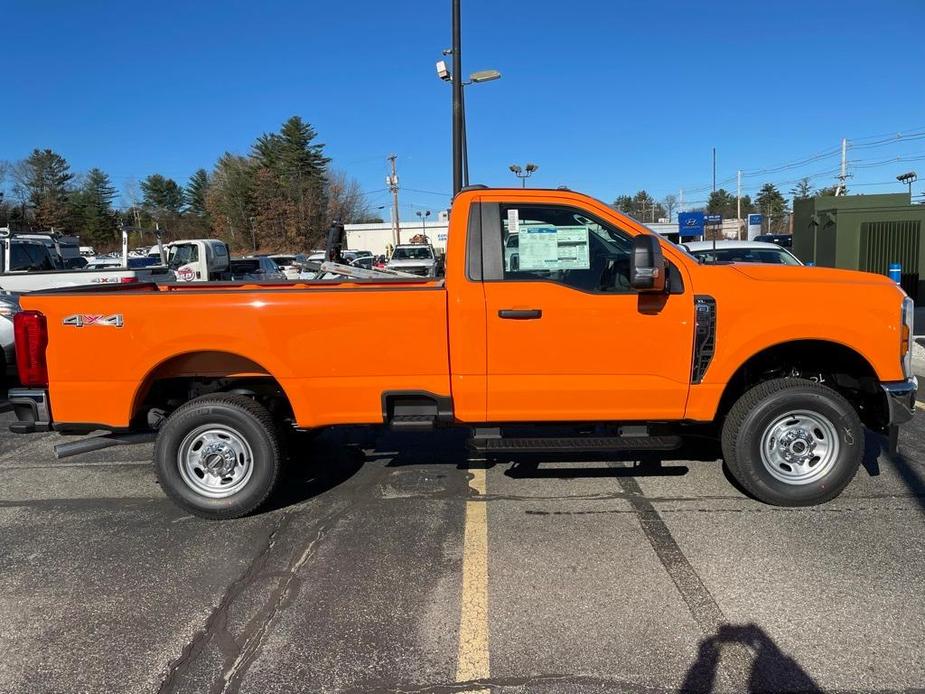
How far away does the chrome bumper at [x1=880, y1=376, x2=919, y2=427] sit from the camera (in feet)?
14.5

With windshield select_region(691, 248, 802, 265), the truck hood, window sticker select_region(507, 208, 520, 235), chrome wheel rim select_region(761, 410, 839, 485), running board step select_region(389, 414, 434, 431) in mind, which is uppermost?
window sticker select_region(507, 208, 520, 235)

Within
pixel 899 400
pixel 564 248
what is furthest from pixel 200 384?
pixel 899 400

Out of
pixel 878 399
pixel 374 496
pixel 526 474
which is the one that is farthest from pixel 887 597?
pixel 374 496

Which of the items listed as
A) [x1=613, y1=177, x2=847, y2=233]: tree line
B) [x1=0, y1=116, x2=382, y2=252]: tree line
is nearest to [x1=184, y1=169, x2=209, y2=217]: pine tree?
[x1=0, y1=116, x2=382, y2=252]: tree line

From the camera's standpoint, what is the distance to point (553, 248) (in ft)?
14.6

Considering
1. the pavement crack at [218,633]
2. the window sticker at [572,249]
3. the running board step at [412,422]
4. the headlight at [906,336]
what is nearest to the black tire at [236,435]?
the pavement crack at [218,633]

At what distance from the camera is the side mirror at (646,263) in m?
4.02

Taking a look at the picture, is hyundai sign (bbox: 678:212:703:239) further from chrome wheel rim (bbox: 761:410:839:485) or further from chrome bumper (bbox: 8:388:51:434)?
chrome bumper (bbox: 8:388:51:434)

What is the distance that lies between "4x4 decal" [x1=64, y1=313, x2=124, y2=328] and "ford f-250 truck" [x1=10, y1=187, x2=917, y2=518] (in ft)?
0.05

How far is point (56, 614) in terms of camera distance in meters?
3.52

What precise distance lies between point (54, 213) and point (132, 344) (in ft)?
272

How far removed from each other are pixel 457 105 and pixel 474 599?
37.2 feet

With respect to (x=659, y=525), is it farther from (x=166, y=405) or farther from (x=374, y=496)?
(x=166, y=405)

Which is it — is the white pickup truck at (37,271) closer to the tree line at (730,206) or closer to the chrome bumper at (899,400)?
the chrome bumper at (899,400)
